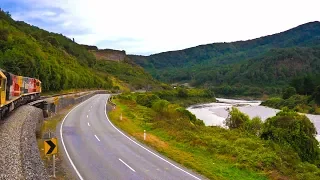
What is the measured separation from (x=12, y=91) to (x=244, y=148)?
821 inches

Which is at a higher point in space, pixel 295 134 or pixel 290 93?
pixel 290 93

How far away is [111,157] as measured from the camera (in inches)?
955

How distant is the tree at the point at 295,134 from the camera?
3462cm

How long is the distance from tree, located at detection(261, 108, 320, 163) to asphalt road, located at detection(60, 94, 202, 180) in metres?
15.3

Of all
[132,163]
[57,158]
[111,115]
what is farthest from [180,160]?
[111,115]

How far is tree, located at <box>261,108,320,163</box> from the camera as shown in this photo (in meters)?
34.6

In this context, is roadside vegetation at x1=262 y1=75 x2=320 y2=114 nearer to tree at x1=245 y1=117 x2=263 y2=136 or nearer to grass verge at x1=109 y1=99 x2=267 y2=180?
tree at x1=245 y1=117 x2=263 y2=136

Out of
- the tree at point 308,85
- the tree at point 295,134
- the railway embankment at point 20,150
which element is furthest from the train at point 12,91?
the tree at point 308,85

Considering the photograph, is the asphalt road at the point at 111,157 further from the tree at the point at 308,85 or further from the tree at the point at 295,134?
the tree at the point at 308,85

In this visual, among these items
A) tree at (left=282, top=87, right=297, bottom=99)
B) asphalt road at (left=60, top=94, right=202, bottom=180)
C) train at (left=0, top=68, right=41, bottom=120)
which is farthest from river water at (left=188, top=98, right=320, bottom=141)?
asphalt road at (left=60, top=94, right=202, bottom=180)

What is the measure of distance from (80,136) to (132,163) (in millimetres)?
10250

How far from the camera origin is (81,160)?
23.0m

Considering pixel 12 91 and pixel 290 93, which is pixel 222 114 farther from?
pixel 12 91

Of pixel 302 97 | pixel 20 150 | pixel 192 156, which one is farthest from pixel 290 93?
pixel 20 150
